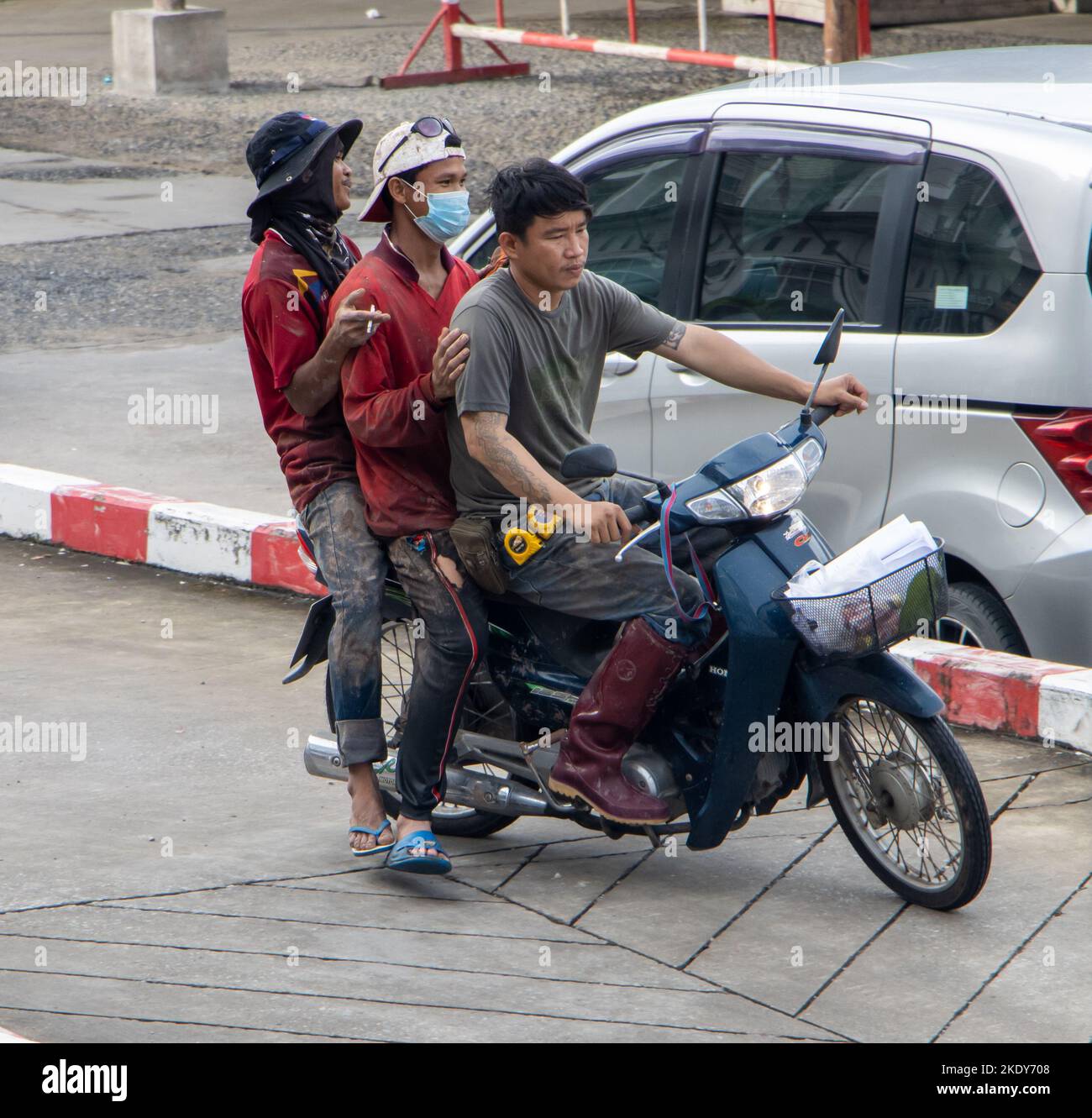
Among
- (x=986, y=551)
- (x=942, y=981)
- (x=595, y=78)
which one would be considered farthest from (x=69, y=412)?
(x=595, y=78)

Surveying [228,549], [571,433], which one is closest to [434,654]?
[571,433]

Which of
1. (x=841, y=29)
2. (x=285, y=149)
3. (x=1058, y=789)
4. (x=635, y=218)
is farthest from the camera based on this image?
(x=841, y=29)

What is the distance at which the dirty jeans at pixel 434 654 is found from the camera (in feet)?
13.8

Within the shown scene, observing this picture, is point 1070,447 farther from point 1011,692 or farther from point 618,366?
point 618,366

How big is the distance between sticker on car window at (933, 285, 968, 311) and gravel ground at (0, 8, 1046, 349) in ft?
20.9

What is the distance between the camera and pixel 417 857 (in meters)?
4.26

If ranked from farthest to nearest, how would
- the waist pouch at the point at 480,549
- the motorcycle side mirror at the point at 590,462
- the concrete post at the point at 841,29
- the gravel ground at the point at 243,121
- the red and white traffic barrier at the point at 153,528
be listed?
the concrete post at the point at 841,29 < the gravel ground at the point at 243,121 < the red and white traffic barrier at the point at 153,528 < the waist pouch at the point at 480,549 < the motorcycle side mirror at the point at 590,462

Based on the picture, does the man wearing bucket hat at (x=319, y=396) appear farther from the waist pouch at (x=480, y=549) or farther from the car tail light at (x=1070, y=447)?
the car tail light at (x=1070, y=447)

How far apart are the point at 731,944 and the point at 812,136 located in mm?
2477

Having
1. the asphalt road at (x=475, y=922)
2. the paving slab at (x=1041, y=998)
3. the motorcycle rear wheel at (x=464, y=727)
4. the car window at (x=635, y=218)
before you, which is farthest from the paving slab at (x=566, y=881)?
the car window at (x=635, y=218)

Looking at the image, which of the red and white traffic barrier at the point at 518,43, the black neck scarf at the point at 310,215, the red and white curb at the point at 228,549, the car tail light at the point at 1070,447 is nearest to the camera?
the black neck scarf at the point at 310,215

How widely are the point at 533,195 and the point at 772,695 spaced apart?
45.7 inches

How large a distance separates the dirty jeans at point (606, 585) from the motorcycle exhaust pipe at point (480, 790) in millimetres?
490

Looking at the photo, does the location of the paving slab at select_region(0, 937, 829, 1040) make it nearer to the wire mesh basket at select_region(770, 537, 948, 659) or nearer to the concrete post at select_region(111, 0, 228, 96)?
the wire mesh basket at select_region(770, 537, 948, 659)
